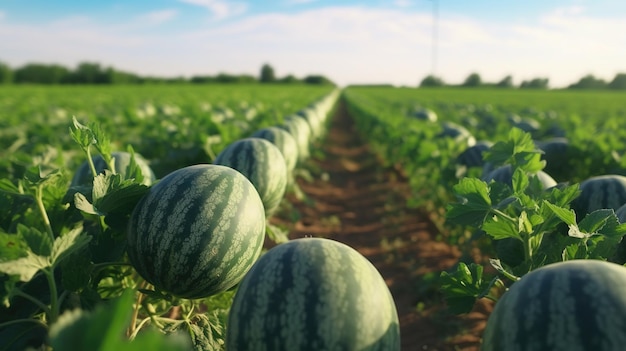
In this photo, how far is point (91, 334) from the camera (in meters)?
0.99

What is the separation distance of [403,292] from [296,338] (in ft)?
11.8

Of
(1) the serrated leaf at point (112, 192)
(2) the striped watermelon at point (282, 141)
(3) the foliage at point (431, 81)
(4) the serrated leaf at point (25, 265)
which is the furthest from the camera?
(3) the foliage at point (431, 81)

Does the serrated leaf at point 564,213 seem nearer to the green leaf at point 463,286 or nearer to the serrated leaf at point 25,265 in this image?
the green leaf at point 463,286

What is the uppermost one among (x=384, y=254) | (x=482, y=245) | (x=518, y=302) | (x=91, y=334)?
(x=91, y=334)

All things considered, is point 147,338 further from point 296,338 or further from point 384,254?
point 384,254

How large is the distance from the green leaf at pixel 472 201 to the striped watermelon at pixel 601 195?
1505 mm

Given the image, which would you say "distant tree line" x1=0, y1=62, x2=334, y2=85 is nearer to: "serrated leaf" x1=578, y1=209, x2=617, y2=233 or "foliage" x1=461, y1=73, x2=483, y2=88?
"foliage" x1=461, y1=73, x2=483, y2=88

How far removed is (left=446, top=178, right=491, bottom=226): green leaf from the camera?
7.98 feet

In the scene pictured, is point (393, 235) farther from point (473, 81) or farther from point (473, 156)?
point (473, 81)

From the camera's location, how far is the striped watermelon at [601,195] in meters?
3.55

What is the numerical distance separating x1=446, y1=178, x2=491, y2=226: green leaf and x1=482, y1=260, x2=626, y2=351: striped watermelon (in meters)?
0.60

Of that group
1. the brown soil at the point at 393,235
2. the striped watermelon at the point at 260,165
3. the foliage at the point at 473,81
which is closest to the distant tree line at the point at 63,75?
the foliage at the point at 473,81

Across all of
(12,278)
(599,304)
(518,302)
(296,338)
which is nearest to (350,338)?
(296,338)

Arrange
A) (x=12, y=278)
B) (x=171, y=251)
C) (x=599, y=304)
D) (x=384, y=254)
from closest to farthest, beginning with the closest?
(x=599, y=304) → (x=12, y=278) → (x=171, y=251) → (x=384, y=254)
